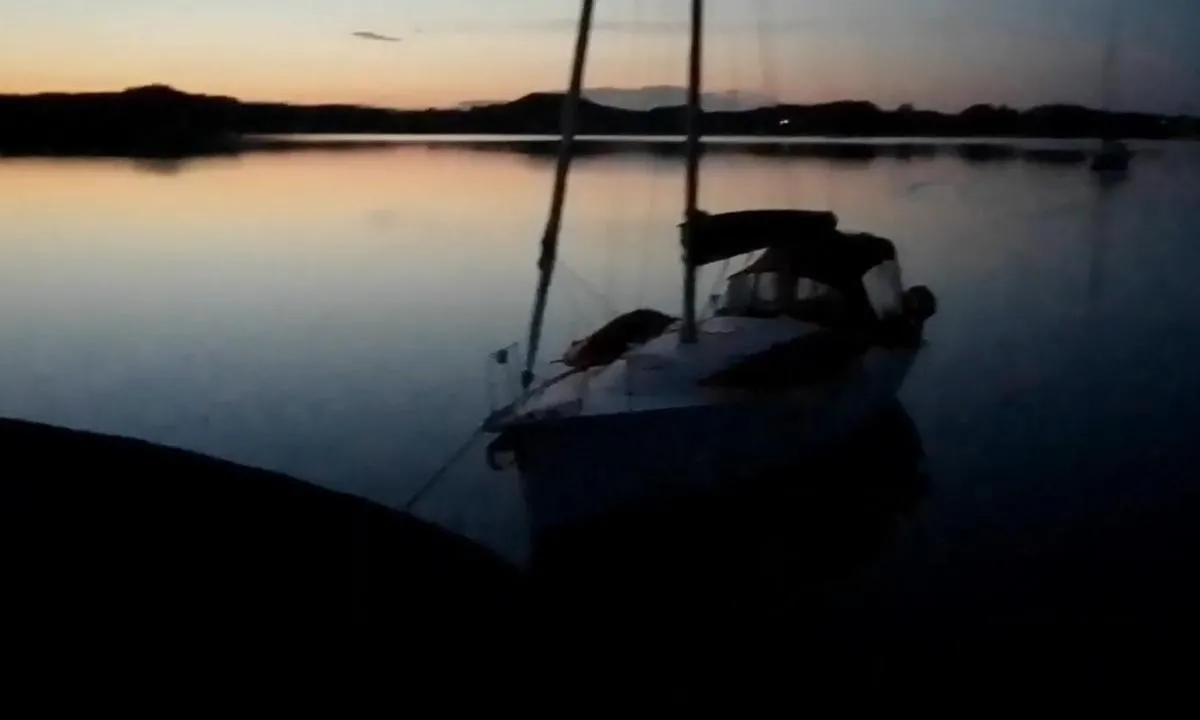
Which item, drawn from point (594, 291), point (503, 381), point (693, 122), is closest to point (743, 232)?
point (693, 122)

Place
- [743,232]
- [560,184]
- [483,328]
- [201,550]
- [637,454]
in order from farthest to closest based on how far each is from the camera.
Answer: [483,328]
[560,184]
[743,232]
[637,454]
[201,550]

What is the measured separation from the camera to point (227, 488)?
4.84 m

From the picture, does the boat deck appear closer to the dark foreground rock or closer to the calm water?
the calm water

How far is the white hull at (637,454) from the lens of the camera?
10.9 metres

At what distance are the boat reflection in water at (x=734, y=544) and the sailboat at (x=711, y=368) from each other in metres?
0.24

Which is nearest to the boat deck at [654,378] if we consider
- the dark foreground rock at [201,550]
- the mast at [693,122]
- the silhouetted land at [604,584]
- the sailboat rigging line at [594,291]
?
the mast at [693,122]

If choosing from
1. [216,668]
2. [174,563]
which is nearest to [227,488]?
[174,563]

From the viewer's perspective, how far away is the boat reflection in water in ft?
36.6

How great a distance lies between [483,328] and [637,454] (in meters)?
14.4

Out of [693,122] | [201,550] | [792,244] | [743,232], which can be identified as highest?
[693,122]

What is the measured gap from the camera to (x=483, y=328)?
82.5 feet

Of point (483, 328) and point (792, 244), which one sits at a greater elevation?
point (792, 244)

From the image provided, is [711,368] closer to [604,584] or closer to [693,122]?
[604,584]

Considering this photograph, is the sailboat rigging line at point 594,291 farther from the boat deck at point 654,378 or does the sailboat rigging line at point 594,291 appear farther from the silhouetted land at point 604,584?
the boat deck at point 654,378
